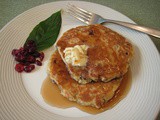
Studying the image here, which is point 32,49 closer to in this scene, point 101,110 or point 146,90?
point 101,110

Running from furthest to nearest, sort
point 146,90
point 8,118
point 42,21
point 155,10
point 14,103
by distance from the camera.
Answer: point 155,10
point 42,21
point 146,90
point 14,103
point 8,118

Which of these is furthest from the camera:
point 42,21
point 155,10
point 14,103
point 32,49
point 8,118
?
point 155,10

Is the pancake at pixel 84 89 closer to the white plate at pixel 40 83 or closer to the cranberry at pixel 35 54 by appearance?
the white plate at pixel 40 83

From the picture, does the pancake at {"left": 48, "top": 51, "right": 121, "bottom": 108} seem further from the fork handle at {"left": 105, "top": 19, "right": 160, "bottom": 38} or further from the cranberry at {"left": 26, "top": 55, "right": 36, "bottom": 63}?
the fork handle at {"left": 105, "top": 19, "right": 160, "bottom": 38}

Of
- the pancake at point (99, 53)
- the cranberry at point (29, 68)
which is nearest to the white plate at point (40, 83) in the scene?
the cranberry at point (29, 68)

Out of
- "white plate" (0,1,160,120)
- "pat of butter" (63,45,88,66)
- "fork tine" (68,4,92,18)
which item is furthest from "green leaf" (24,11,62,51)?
"pat of butter" (63,45,88,66)

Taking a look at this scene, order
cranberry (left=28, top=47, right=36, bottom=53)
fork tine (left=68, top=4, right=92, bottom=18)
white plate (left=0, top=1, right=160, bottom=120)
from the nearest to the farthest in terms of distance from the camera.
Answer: white plate (left=0, top=1, right=160, bottom=120)
cranberry (left=28, top=47, right=36, bottom=53)
fork tine (left=68, top=4, right=92, bottom=18)

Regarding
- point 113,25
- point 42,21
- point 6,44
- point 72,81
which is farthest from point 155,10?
point 6,44
